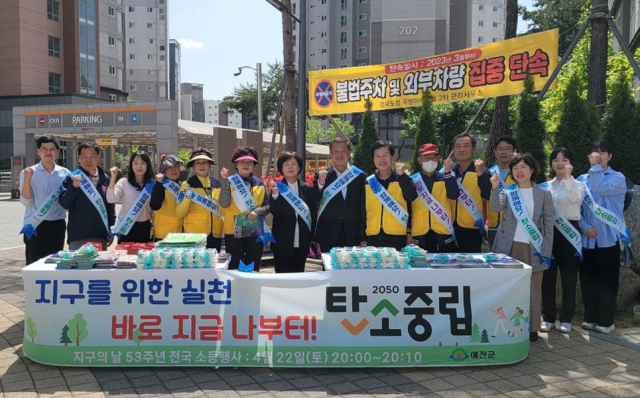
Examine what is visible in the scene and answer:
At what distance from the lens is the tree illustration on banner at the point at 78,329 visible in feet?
13.9

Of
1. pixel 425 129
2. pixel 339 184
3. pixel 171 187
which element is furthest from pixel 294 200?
pixel 425 129

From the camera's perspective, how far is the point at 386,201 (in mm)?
5102

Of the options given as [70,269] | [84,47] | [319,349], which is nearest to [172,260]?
[70,269]

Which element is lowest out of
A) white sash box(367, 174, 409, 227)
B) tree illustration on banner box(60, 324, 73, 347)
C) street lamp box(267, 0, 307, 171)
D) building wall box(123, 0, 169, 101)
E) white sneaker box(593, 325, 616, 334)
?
white sneaker box(593, 325, 616, 334)

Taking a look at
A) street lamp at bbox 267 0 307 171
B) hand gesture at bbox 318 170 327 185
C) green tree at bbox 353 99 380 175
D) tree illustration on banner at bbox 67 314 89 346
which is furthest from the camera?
green tree at bbox 353 99 380 175

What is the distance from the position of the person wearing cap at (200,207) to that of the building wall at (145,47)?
85229 millimetres

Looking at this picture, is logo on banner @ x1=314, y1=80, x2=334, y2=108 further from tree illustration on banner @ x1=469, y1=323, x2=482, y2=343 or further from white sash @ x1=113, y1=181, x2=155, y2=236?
tree illustration on banner @ x1=469, y1=323, x2=482, y2=343

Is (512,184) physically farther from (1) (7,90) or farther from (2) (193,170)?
(1) (7,90)

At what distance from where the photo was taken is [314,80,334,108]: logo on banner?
→ 10.7 metres

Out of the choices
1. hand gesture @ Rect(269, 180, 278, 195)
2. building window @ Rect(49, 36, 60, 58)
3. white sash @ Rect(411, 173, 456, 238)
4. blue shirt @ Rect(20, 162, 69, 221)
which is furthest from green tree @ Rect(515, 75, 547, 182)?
building window @ Rect(49, 36, 60, 58)

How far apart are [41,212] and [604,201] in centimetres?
539

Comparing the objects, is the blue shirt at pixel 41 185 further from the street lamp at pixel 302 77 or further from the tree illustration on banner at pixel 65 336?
the street lamp at pixel 302 77

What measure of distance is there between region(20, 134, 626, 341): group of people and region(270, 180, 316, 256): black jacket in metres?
0.01

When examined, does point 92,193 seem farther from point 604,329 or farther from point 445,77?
point 445,77
